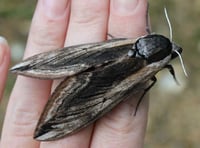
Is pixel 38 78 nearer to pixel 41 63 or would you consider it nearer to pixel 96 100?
pixel 41 63

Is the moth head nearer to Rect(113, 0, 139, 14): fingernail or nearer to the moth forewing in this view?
the moth forewing

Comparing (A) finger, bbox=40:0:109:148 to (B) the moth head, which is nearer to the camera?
(B) the moth head

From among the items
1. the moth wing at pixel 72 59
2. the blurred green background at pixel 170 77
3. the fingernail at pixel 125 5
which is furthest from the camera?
the blurred green background at pixel 170 77

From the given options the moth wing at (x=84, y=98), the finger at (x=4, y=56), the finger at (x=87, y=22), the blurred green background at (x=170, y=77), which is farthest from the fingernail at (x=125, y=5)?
the blurred green background at (x=170, y=77)

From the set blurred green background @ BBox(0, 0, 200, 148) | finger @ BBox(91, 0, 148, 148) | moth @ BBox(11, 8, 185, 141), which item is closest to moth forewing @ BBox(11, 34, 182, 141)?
moth @ BBox(11, 8, 185, 141)

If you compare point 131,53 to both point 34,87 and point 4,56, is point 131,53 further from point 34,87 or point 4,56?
point 4,56

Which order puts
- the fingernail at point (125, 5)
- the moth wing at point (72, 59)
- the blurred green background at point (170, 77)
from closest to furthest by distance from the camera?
the moth wing at point (72, 59) < the fingernail at point (125, 5) < the blurred green background at point (170, 77)

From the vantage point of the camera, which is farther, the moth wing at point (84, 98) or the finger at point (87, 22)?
the finger at point (87, 22)

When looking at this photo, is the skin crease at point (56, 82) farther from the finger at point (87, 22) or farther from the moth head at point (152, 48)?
the moth head at point (152, 48)
